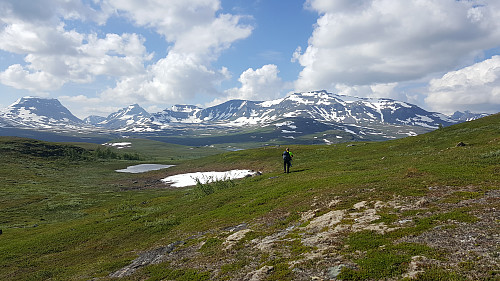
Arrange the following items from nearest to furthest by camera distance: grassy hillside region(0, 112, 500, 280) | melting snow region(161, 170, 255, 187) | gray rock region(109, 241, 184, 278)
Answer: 1. grassy hillside region(0, 112, 500, 280)
2. gray rock region(109, 241, 184, 278)
3. melting snow region(161, 170, 255, 187)

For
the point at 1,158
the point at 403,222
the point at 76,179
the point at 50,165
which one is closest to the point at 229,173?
the point at 76,179

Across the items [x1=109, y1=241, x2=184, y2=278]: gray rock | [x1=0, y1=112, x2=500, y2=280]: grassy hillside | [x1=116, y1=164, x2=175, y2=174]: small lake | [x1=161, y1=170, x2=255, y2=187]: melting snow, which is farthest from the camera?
[x1=116, y1=164, x2=175, y2=174]: small lake

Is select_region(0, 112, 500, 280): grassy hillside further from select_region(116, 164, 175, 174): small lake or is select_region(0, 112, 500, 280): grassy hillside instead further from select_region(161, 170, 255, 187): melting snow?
select_region(116, 164, 175, 174): small lake

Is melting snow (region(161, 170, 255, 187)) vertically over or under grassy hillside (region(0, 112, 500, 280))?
under

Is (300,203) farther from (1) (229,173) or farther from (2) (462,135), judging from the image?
(1) (229,173)

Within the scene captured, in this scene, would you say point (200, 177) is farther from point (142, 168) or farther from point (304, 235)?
point (304, 235)

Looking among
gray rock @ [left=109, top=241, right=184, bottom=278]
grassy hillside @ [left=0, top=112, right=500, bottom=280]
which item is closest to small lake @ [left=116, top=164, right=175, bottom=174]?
grassy hillside @ [left=0, top=112, right=500, bottom=280]

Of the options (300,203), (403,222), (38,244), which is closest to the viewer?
(403,222)

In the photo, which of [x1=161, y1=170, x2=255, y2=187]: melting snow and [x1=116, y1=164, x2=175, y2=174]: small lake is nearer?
[x1=161, y1=170, x2=255, y2=187]: melting snow

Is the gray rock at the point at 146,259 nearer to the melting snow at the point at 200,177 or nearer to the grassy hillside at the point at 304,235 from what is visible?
the grassy hillside at the point at 304,235

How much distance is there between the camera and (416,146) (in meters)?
57.4

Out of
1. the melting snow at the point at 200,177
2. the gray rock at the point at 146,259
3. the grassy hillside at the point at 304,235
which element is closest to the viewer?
the grassy hillside at the point at 304,235

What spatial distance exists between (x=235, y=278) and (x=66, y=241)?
28170 mm

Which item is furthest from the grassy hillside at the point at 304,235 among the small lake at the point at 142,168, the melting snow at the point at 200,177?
the small lake at the point at 142,168
